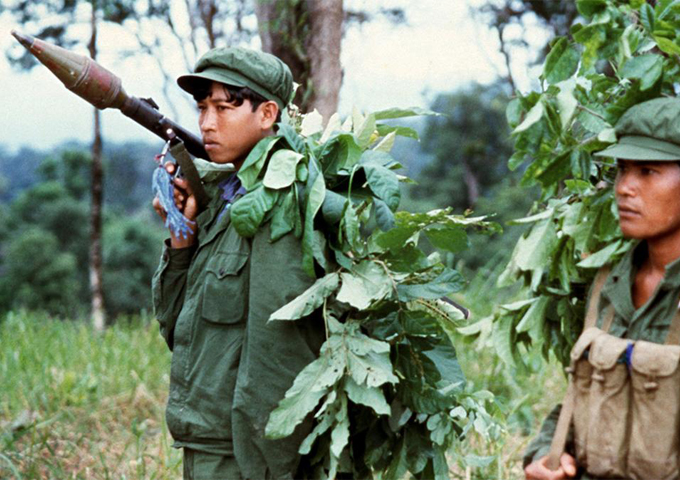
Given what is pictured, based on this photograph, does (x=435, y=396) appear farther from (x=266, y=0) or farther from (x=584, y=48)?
(x=266, y=0)

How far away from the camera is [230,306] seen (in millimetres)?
2535

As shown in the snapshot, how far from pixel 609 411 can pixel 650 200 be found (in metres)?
0.52

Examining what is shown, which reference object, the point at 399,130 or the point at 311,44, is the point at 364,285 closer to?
the point at 399,130

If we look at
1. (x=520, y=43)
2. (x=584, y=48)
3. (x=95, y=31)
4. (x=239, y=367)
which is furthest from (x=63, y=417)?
(x=520, y=43)

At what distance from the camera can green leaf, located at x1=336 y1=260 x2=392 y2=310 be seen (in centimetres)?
241

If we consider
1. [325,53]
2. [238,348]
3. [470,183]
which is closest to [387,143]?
[238,348]

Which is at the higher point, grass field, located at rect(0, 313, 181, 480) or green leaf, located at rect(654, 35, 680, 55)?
green leaf, located at rect(654, 35, 680, 55)

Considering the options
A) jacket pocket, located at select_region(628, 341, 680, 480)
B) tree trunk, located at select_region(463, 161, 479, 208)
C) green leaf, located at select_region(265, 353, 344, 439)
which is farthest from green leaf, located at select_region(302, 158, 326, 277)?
tree trunk, located at select_region(463, 161, 479, 208)

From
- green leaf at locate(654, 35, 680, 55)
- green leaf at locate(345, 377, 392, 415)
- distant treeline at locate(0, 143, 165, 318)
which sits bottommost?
distant treeline at locate(0, 143, 165, 318)

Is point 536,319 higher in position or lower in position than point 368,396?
higher

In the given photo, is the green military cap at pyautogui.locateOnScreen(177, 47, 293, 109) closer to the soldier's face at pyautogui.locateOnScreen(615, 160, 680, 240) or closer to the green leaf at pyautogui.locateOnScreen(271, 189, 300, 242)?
the green leaf at pyautogui.locateOnScreen(271, 189, 300, 242)

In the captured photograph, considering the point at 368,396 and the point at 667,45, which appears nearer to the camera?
the point at 667,45

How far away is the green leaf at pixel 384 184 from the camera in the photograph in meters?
2.45

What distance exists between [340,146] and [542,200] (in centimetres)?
65
